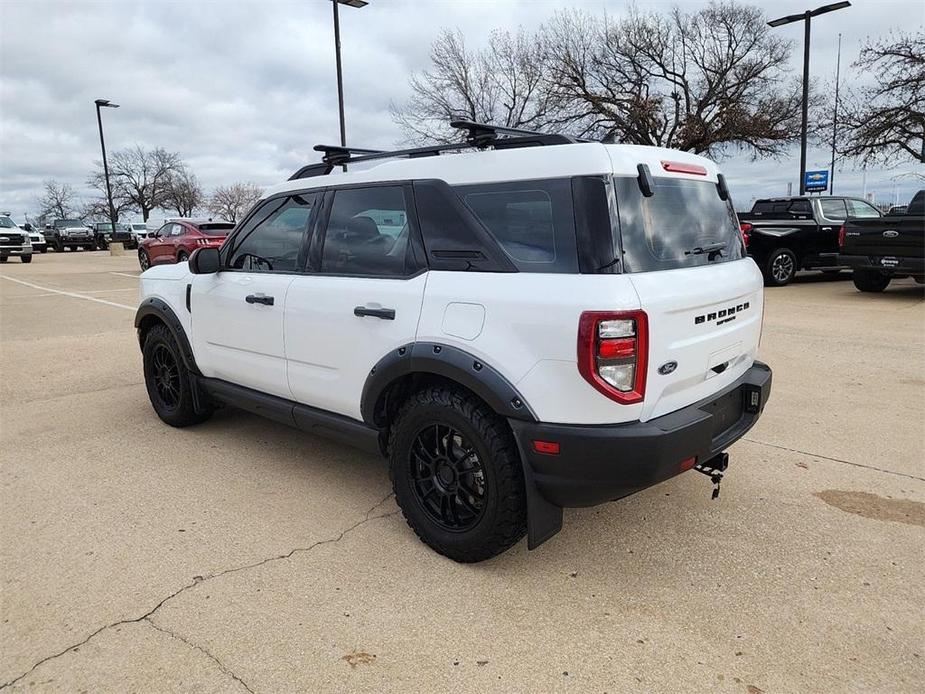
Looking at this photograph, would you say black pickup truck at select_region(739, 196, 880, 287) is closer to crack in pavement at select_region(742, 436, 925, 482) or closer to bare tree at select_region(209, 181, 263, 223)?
crack in pavement at select_region(742, 436, 925, 482)

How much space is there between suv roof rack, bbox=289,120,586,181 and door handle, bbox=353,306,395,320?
2.84 feet

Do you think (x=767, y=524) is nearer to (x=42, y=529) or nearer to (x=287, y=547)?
(x=287, y=547)

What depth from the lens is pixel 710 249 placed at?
313cm

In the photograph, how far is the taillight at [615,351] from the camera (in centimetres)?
244

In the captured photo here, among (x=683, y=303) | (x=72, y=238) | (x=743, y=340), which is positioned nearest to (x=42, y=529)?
(x=683, y=303)

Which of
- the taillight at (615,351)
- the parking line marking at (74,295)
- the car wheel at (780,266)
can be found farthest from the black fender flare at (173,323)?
the car wheel at (780,266)

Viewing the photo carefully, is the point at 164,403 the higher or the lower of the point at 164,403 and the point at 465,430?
the lower

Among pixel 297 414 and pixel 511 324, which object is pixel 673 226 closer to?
pixel 511 324

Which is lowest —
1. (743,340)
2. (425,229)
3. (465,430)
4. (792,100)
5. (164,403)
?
(164,403)

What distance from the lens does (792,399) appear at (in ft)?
17.9

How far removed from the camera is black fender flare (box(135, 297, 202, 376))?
4551mm

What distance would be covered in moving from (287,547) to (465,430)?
3.64 feet

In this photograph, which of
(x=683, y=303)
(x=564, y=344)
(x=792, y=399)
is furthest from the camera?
(x=792, y=399)

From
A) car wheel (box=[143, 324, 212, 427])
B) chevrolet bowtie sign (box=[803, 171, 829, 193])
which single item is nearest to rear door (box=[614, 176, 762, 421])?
car wheel (box=[143, 324, 212, 427])
